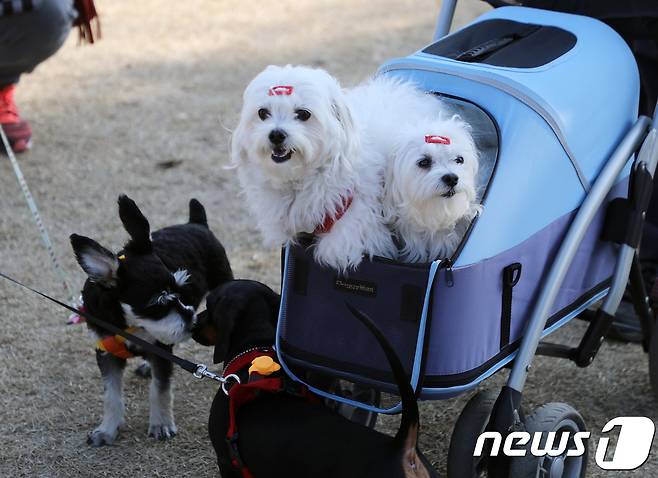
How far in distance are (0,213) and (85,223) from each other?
449mm

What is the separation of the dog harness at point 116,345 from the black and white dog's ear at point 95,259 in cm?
21

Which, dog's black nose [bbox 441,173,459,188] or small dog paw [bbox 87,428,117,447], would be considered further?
small dog paw [bbox 87,428,117,447]

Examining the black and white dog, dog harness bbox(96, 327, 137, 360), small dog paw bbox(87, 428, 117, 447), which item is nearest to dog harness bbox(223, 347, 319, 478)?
the black and white dog

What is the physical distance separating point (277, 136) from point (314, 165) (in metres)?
0.13

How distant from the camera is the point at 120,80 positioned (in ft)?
20.2

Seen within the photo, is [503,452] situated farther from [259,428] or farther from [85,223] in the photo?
[85,223]

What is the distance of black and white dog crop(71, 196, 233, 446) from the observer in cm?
251

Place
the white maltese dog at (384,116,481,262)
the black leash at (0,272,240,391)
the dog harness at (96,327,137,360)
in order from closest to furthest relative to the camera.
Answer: the white maltese dog at (384,116,481,262) < the black leash at (0,272,240,391) < the dog harness at (96,327,137,360)

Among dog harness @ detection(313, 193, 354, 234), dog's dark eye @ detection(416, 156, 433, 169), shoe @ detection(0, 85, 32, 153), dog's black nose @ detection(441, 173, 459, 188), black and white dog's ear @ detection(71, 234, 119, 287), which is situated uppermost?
dog's dark eye @ detection(416, 156, 433, 169)

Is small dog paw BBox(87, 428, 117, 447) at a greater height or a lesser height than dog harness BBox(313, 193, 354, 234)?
lesser

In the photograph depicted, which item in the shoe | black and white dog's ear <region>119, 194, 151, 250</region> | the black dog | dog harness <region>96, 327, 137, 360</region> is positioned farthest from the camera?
the shoe

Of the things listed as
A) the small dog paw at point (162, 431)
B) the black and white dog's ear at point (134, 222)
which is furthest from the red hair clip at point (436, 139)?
the small dog paw at point (162, 431)

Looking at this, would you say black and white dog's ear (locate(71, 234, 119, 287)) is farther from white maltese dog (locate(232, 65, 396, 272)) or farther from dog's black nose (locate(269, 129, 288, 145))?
dog's black nose (locate(269, 129, 288, 145))

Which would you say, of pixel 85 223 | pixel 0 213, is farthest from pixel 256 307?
pixel 0 213
